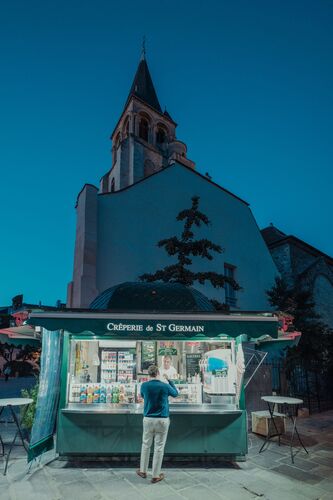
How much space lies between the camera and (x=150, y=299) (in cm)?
933

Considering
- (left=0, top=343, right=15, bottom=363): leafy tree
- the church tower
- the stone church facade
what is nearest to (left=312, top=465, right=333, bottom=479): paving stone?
the stone church facade

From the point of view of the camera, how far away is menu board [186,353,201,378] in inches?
277

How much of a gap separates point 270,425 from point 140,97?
3456cm

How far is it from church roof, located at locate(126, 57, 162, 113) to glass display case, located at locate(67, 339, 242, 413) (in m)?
33.3

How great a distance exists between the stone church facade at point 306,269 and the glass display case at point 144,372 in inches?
705

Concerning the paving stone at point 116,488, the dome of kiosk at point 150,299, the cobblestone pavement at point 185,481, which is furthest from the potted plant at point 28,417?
the paving stone at point 116,488

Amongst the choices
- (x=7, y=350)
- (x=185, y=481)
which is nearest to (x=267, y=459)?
(x=185, y=481)

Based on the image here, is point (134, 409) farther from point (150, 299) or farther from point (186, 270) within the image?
point (186, 270)

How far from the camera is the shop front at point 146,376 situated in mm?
6055

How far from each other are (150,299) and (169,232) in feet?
32.2

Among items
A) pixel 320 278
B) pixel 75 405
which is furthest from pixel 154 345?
pixel 320 278

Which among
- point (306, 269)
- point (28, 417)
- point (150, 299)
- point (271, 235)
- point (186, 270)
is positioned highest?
point (271, 235)

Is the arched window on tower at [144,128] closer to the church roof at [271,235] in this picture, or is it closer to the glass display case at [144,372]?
the church roof at [271,235]

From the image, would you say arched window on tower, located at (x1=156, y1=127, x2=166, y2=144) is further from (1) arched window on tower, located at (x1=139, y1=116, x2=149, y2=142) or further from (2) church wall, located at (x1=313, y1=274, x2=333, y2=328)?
(2) church wall, located at (x1=313, y1=274, x2=333, y2=328)
